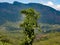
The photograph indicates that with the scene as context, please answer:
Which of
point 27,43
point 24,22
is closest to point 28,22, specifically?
point 24,22

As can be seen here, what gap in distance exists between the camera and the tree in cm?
5447

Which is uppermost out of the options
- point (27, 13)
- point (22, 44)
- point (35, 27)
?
point (27, 13)

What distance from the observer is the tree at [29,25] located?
5447 cm

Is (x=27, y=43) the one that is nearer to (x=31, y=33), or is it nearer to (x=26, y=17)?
(x=31, y=33)

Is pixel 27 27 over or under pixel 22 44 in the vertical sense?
over

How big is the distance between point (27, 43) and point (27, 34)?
2.45 metres

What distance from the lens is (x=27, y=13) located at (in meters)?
56.8

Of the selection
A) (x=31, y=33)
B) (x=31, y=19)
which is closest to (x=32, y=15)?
(x=31, y=19)

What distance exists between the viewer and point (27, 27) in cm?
5466

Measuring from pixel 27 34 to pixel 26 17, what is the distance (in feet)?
15.6

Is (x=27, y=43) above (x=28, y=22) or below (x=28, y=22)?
below

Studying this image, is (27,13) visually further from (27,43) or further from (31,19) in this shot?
(27,43)

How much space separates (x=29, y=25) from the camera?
178ft

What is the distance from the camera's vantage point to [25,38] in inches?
2143
